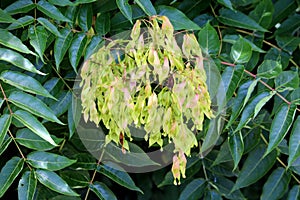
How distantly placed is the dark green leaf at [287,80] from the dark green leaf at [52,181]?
2.01ft

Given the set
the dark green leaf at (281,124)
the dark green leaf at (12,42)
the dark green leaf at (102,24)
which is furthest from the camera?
the dark green leaf at (102,24)

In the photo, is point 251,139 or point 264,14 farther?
point 264,14

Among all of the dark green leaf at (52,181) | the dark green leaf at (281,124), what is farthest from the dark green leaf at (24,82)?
the dark green leaf at (281,124)

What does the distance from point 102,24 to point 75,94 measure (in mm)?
209

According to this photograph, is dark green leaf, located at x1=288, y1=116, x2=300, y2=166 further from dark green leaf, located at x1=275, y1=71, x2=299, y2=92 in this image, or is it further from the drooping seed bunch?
the drooping seed bunch

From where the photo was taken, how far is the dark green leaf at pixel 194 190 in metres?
1.65

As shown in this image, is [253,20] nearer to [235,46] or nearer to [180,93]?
[235,46]

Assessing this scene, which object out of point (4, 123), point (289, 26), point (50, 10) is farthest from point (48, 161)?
point (289, 26)

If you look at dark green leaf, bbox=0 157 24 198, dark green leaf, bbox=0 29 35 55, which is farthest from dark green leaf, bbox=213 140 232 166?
dark green leaf, bbox=0 29 35 55

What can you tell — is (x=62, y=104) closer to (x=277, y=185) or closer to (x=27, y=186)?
(x=27, y=186)

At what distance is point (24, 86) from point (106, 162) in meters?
0.40

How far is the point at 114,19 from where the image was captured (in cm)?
144

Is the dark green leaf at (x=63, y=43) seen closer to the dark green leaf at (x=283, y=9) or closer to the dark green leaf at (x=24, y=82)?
the dark green leaf at (x=24, y=82)

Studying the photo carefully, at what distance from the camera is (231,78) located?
4.29 feet
